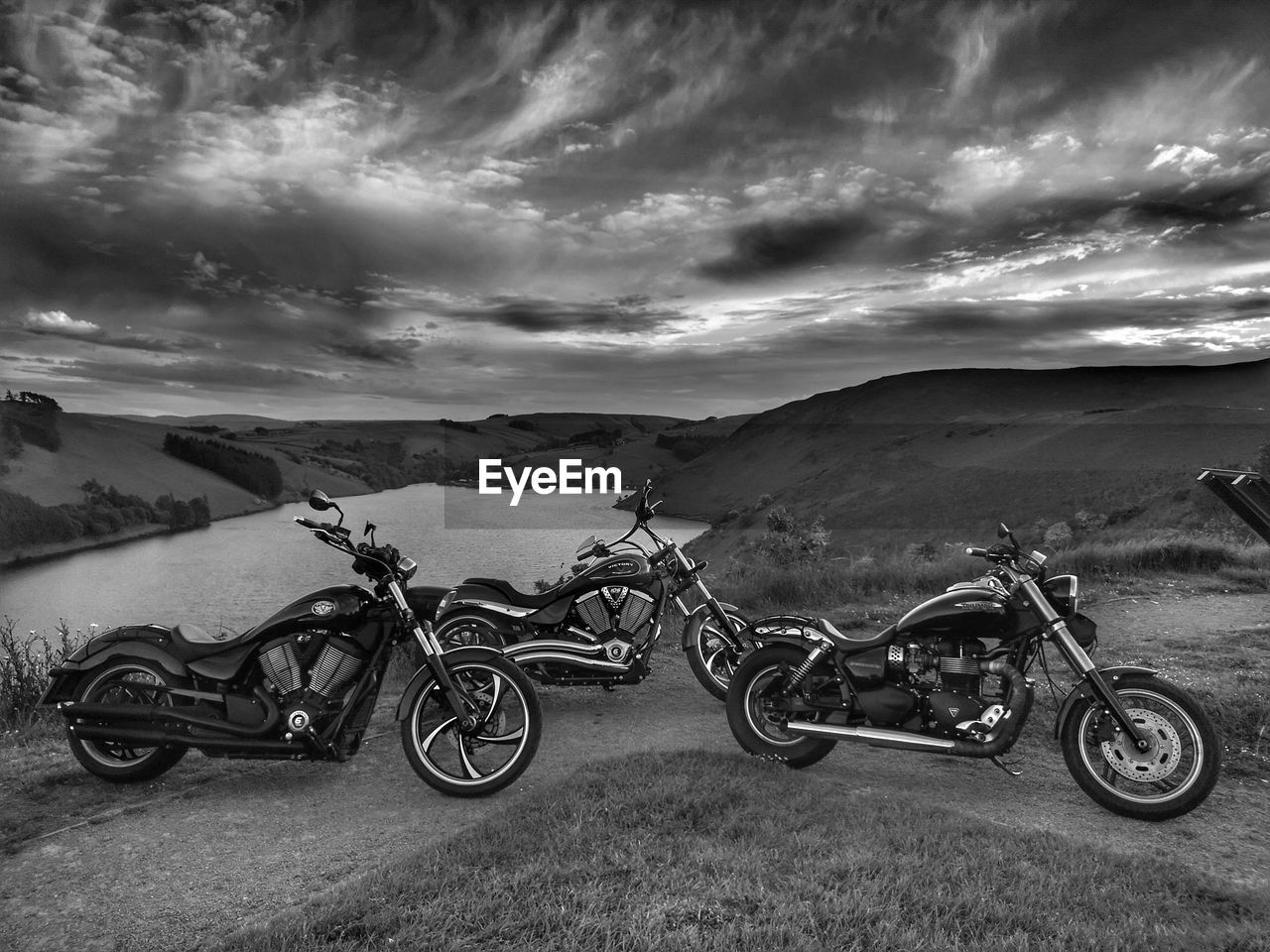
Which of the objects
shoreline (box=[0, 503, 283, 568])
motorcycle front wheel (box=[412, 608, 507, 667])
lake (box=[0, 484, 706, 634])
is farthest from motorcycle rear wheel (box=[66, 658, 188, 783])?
shoreline (box=[0, 503, 283, 568])

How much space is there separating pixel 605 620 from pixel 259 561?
3850 cm

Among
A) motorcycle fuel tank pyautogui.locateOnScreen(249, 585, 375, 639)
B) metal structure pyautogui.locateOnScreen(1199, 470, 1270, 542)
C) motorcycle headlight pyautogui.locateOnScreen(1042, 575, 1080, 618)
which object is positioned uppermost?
metal structure pyautogui.locateOnScreen(1199, 470, 1270, 542)

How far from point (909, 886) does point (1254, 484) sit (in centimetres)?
377

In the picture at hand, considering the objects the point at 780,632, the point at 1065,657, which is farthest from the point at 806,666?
the point at 1065,657

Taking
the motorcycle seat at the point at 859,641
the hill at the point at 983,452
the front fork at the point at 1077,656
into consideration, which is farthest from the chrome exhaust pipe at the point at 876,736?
the hill at the point at 983,452

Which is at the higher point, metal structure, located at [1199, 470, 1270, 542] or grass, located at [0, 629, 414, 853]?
metal structure, located at [1199, 470, 1270, 542]

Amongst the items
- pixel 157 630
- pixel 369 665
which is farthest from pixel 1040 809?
pixel 157 630

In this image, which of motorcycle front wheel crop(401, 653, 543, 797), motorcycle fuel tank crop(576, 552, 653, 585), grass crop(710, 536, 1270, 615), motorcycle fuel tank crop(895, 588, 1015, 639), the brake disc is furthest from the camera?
grass crop(710, 536, 1270, 615)

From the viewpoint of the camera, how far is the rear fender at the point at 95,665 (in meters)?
5.77

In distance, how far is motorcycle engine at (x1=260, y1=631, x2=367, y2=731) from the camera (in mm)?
5664

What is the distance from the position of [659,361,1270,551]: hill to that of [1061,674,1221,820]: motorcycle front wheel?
48.1 m

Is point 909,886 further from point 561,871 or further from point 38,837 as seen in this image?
point 38,837

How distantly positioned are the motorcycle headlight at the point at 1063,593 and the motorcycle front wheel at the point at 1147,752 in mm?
522

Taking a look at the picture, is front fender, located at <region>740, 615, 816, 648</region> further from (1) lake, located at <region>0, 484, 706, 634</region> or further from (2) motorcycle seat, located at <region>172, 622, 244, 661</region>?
(1) lake, located at <region>0, 484, 706, 634</region>
